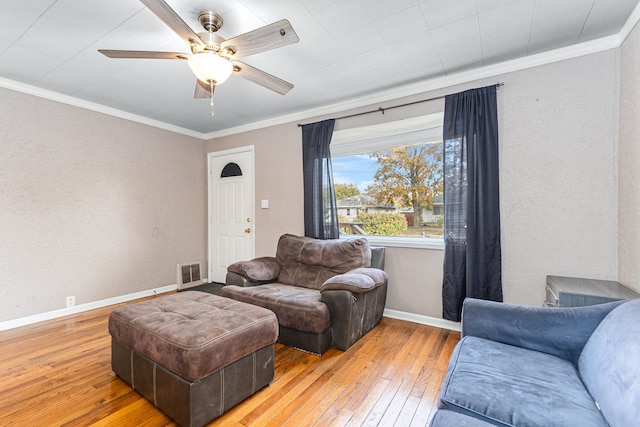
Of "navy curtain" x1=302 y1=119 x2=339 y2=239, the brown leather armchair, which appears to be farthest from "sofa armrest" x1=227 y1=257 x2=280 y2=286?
"navy curtain" x1=302 y1=119 x2=339 y2=239

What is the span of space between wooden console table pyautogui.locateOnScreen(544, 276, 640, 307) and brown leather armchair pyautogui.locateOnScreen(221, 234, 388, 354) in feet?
4.23

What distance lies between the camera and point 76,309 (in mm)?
3396

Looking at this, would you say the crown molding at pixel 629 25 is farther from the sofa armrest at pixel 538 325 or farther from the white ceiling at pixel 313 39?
the sofa armrest at pixel 538 325

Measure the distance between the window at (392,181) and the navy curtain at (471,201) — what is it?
0.23 meters

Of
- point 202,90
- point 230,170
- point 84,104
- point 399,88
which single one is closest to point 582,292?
point 399,88

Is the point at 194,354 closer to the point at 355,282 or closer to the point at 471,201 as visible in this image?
the point at 355,282

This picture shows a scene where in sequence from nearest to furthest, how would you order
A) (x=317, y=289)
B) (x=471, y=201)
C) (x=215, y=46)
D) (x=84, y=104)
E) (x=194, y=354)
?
(x=194, y=354), (x=215, y=46), (x=471, y=201), (x=317, y=289), (x=84, y=104)

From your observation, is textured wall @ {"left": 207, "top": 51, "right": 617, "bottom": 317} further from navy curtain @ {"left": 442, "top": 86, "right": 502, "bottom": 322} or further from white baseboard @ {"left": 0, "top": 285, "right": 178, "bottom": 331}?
white baseboard @ {"left": 0, "top": 285, "right": 178, "bottom": 331}

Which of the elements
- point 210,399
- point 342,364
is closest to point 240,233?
point 342,364

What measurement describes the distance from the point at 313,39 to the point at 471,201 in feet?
6.33

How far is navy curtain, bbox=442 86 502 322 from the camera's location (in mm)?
2580

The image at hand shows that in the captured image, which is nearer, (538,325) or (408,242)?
(538,325)

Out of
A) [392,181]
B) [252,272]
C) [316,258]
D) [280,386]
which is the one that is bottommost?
[280,386]

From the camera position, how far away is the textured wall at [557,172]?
2238mm
